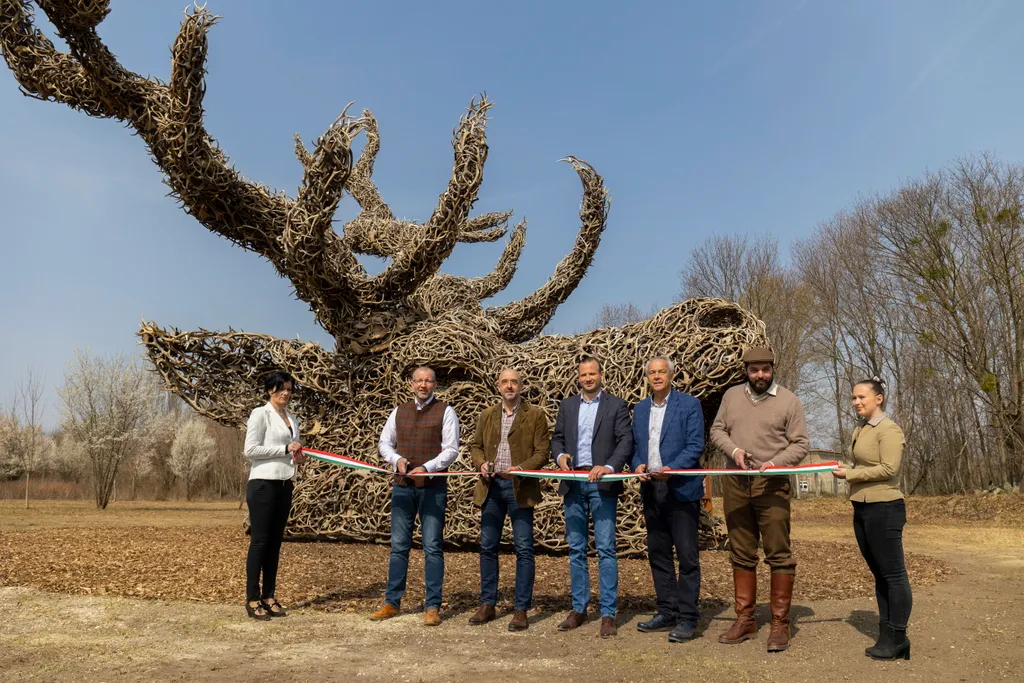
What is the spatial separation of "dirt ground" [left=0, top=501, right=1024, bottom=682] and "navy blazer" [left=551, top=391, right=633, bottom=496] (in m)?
1.11

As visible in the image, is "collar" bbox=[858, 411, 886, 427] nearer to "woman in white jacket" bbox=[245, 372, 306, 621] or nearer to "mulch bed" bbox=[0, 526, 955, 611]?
"mulch bed" bbox=[0, 526, 955, 611]

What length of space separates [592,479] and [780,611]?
4.57ft

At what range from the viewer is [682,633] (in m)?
4.62

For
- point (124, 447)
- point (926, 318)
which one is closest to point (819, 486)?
point (926, 318)

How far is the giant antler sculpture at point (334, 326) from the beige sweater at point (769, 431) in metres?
3.81

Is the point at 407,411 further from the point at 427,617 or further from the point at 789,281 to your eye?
the point at 789,281

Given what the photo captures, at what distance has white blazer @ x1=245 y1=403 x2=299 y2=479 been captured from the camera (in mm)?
5309

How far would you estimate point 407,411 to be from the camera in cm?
554

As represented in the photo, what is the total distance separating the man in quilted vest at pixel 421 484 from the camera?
209 inches

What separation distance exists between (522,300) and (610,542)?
24.8 ft

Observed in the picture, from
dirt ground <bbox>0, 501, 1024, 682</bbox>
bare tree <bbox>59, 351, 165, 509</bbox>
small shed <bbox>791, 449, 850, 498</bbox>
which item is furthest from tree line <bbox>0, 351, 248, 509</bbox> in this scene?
small shed <bbox>791, 449, 850, 498</bbox>

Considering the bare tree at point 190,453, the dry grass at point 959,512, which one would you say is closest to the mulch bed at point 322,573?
the dry grass at point 959,512

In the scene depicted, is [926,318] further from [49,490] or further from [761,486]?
[49,490]

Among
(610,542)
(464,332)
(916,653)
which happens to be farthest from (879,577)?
(464,332)
